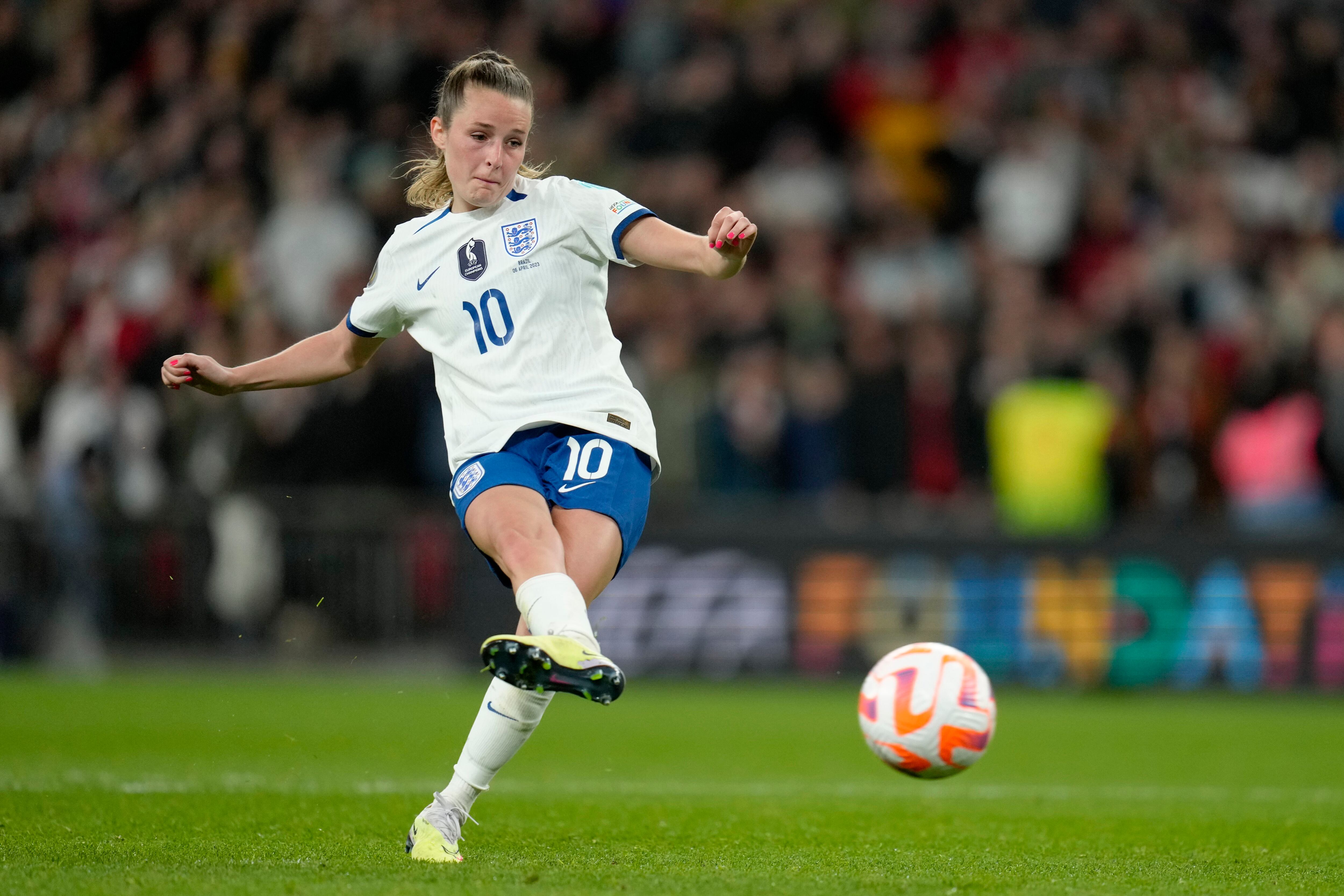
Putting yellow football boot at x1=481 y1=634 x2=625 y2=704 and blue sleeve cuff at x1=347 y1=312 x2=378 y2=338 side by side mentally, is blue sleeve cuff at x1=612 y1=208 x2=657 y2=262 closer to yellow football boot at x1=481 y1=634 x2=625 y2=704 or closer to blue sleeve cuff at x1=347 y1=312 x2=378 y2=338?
blue sleeve cuff at x1=347 y1=312 x2=378 y2=338

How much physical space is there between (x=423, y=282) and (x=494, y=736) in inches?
54.9

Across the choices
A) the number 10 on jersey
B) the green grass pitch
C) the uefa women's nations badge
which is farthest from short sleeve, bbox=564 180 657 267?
the green grass pitch

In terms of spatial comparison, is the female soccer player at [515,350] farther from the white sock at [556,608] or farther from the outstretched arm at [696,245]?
the white sock at [556,608]

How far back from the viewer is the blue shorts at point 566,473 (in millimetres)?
5145

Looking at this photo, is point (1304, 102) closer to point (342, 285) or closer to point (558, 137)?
point (558, 137)

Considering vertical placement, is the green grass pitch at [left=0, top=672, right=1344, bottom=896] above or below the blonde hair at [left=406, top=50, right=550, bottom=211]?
below

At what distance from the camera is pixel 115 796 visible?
6.79 m

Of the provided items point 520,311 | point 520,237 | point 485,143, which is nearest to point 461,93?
point 485,143

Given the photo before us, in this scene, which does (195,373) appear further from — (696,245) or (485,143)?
(696,245)

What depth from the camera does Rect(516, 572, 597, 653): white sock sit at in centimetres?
464

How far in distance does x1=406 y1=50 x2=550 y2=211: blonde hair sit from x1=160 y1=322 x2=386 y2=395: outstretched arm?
50cm

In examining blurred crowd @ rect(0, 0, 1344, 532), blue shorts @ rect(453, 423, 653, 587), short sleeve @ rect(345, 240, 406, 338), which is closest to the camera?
blue shorts @ rect(453, 423, 653, 587)

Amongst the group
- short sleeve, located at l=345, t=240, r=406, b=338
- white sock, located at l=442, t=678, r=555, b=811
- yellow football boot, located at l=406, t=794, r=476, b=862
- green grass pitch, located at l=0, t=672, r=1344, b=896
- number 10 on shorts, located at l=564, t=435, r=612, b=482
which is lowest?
green grass pitch, located at l=0, t=672, r=1344, b=896

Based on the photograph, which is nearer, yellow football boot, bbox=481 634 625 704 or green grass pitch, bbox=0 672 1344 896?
yellow football boot, bbox=481 634 625 704
